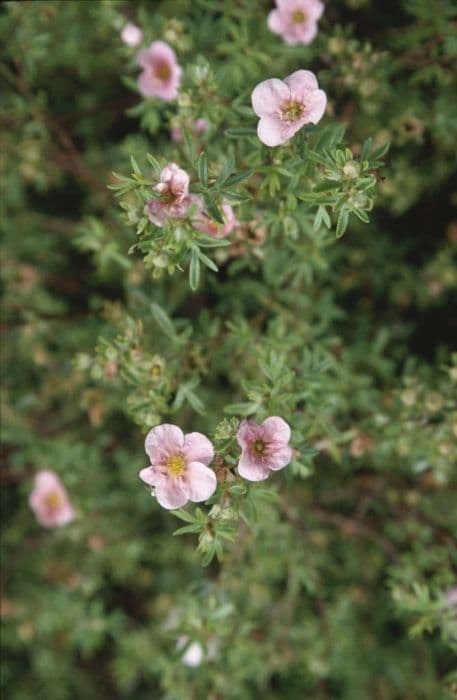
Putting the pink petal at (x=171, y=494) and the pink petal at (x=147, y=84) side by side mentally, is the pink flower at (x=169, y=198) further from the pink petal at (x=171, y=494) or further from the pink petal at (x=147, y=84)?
the pink petal at (x=147, y=84)

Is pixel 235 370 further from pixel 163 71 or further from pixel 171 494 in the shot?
pixel 163 71

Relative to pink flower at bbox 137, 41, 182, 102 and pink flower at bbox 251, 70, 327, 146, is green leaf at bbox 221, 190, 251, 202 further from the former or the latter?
pink flower at bbox 137, 41, 182, 102

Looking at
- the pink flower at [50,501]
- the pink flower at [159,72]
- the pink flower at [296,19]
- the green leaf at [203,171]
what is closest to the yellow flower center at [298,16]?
the pink flower at [296,19]

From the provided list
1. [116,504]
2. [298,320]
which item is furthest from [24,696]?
[298,320]

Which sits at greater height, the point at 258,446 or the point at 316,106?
the point at 316,106

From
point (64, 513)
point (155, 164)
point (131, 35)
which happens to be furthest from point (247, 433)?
point (64, 513)
